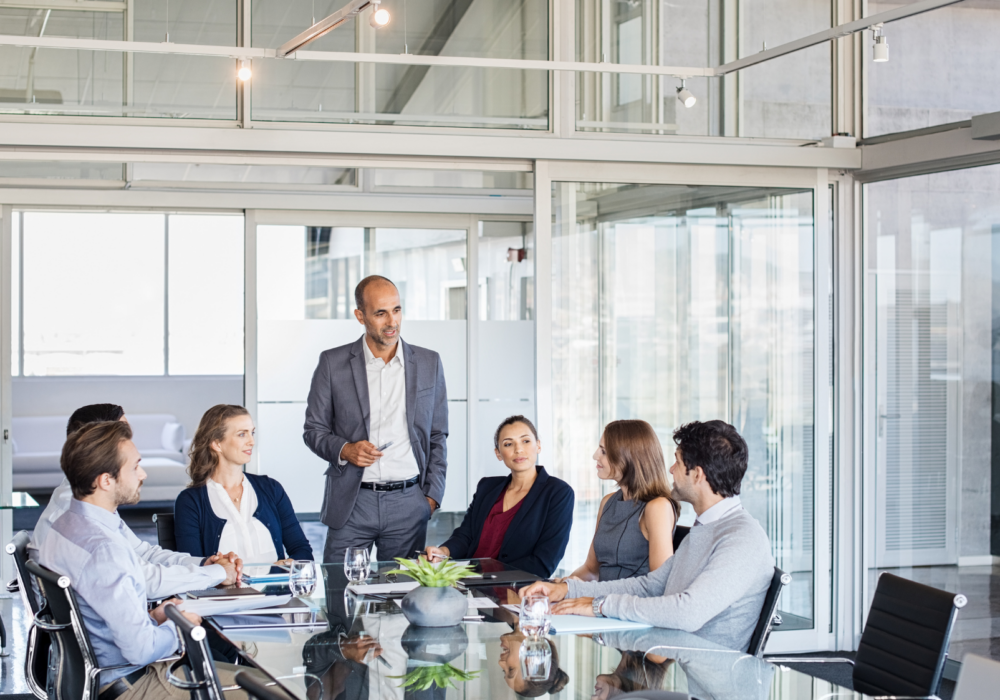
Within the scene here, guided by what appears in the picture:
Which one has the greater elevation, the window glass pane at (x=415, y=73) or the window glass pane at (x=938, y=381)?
the window glass pane at (x=415, y=73)

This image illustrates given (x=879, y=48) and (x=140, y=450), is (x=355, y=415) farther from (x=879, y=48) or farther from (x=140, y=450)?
(x=140, y=450)

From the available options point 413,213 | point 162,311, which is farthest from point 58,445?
point 413,213

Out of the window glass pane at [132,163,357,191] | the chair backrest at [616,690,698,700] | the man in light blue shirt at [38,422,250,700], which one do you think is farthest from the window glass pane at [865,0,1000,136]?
the man in light blue shirt at [38,422,250,700]

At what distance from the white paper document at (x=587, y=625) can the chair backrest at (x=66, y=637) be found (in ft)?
4.15

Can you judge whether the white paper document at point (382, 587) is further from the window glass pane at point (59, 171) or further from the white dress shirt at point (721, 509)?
the window glass pane at point (59, 171)

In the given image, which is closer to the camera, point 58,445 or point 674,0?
point 674,0

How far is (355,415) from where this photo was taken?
4.39 m

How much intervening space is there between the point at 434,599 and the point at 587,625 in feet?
1.35

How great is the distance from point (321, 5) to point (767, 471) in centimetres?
319

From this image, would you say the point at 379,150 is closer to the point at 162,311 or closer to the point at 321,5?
the point at 321,5

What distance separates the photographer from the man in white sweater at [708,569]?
2820 millimetres

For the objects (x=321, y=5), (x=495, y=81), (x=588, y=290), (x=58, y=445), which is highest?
(x=321, y=5)

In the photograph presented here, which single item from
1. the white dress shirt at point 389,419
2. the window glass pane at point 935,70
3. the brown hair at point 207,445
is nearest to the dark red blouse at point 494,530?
the white dress shirt at point 389,419

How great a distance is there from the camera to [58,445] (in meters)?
11.4
